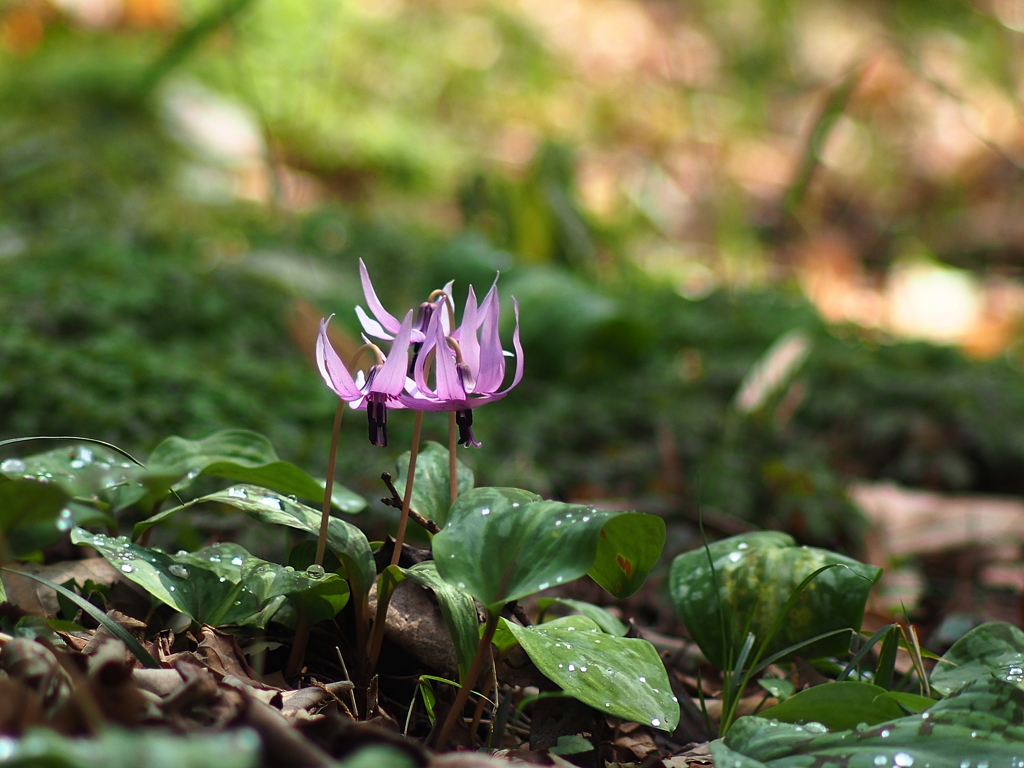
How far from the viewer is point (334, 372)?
3.28ft

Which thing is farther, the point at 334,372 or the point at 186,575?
the point at 186,575

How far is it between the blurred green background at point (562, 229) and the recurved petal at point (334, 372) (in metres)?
0.70

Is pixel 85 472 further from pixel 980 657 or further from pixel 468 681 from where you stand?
pixel 980 657

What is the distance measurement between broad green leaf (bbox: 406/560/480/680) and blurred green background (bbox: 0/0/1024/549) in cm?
55

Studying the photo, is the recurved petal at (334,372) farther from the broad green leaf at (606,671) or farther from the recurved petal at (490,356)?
the broad green leaf at (606,671)

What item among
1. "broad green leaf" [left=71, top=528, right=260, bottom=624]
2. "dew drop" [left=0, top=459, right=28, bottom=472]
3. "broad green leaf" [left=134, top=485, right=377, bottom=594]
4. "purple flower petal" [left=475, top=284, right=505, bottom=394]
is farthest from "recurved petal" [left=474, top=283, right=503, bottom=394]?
"dew drop" [left=0, top=459, right=28, bottom=472]

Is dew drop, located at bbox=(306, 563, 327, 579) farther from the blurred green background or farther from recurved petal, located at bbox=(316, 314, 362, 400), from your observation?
the blurred green background

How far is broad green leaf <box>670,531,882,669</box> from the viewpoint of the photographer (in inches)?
50.2


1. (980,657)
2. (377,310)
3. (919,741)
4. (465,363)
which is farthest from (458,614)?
(980,657)

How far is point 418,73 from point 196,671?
23.0 ft

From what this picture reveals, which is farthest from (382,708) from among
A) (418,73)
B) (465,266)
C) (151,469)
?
(418,73)

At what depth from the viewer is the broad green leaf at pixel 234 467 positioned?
1.19 meters

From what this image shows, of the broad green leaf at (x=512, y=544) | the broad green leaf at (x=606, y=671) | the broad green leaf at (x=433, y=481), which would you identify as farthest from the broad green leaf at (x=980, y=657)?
the broad green leaf at (x=433, y=481)

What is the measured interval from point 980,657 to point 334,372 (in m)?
0.99
